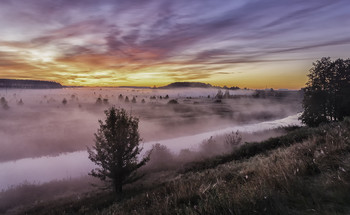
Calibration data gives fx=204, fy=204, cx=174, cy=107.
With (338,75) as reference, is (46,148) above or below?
below

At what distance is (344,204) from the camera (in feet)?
9.39

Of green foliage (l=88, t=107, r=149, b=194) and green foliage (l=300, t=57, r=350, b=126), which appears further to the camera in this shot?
green foliage (l=300, t=57, r=350, b=126)

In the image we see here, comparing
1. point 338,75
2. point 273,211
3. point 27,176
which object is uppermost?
point 338,75

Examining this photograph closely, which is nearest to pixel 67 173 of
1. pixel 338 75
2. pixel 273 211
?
pixel 273 211

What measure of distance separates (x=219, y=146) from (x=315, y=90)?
21153 mm

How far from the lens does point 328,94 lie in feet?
124

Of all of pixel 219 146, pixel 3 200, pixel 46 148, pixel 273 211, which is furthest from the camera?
pixel 46 148

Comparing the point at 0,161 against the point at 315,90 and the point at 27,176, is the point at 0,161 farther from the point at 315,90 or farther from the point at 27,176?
the point at 315,90

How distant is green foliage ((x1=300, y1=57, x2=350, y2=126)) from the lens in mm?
36906

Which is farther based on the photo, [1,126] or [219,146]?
[1,126]

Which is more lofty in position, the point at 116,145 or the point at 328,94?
the point at 328,94

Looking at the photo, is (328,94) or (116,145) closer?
(116,145)

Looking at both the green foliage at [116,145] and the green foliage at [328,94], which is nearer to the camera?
the green foliage at [116,145]

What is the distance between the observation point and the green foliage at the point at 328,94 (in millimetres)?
36906
